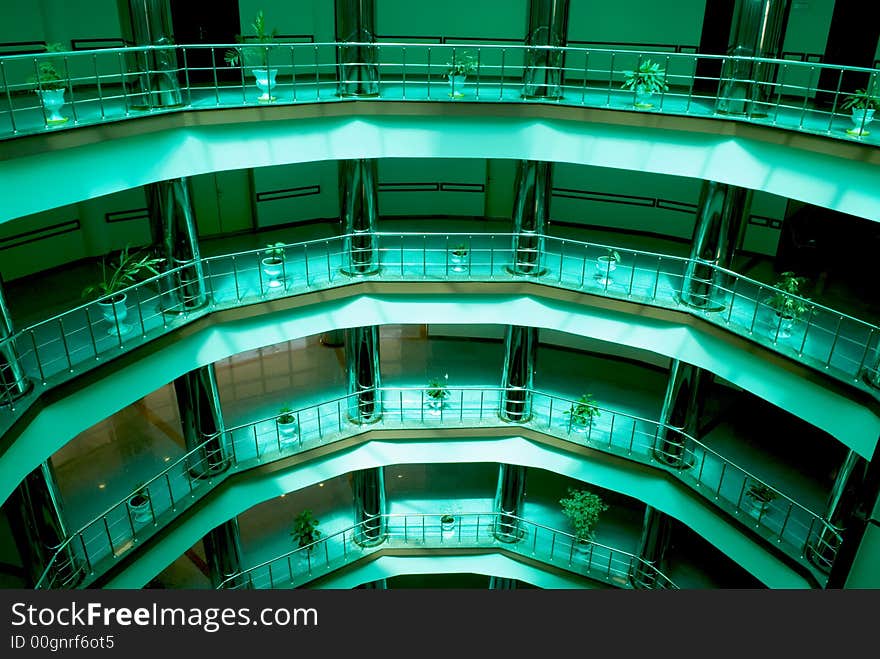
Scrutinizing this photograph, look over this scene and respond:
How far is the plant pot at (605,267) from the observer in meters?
8.99

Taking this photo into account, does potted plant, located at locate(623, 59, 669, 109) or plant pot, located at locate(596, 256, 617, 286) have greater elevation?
potted plant, located at locate(623, 59, 669, 109)

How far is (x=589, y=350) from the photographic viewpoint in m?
11.8

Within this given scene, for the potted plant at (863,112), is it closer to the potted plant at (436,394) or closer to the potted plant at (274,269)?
the potted plant at (436,394)

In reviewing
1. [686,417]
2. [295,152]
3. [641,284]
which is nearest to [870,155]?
[641,284]

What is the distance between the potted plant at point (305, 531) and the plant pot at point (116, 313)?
148 inches

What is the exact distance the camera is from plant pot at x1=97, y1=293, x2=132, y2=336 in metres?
7.18

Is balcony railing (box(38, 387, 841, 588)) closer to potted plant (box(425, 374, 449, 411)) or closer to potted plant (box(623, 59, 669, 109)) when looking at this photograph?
potted plant (box(425, 374, 449, 411))

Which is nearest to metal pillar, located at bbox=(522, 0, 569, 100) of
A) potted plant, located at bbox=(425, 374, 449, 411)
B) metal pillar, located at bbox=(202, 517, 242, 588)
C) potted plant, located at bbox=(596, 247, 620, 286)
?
potted plant, located at bbox=(596, 247, 620, 286)

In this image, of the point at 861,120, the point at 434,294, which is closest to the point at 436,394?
the point at 434,294

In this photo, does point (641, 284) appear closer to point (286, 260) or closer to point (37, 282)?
point (286, 260)

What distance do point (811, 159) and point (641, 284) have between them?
8.50 ft

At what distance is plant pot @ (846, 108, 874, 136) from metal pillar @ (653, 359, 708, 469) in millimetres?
3081

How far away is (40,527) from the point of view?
703cm

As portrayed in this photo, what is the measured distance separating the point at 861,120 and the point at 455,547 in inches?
287
